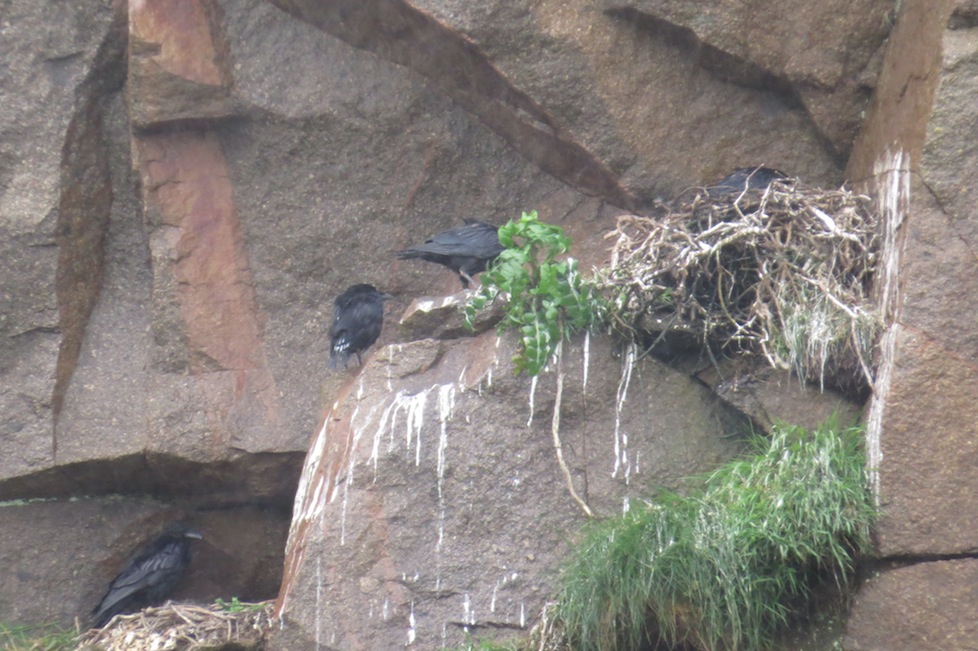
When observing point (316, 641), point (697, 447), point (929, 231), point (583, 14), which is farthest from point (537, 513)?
point (583, 14)

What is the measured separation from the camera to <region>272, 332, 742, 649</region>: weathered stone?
18.2ft

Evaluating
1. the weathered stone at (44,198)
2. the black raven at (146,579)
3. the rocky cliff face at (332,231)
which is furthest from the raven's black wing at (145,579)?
the weathered stone at (44,198)

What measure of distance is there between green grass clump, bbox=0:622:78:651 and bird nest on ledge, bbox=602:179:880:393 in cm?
352

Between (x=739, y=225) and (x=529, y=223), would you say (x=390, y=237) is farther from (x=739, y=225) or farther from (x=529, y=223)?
(x=739, y=225)

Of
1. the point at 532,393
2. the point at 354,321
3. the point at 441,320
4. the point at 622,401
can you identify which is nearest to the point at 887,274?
the point at 622,401

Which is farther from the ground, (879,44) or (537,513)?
(879,44)

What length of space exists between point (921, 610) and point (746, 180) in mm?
2500

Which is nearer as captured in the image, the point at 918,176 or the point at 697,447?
the point at 918,176

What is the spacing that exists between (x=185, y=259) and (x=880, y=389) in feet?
13.6

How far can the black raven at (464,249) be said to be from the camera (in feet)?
22.5

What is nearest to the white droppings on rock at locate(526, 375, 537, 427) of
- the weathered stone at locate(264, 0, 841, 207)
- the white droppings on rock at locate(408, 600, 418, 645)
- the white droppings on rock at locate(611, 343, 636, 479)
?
the white droppings on rock at locate(611, 343, 636, 479)

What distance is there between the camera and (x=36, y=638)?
22.5 feet

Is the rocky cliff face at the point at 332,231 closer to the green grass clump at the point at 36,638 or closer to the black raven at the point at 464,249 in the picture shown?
the green grass clump at the point at 36,638

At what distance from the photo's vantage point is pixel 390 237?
7.47m
